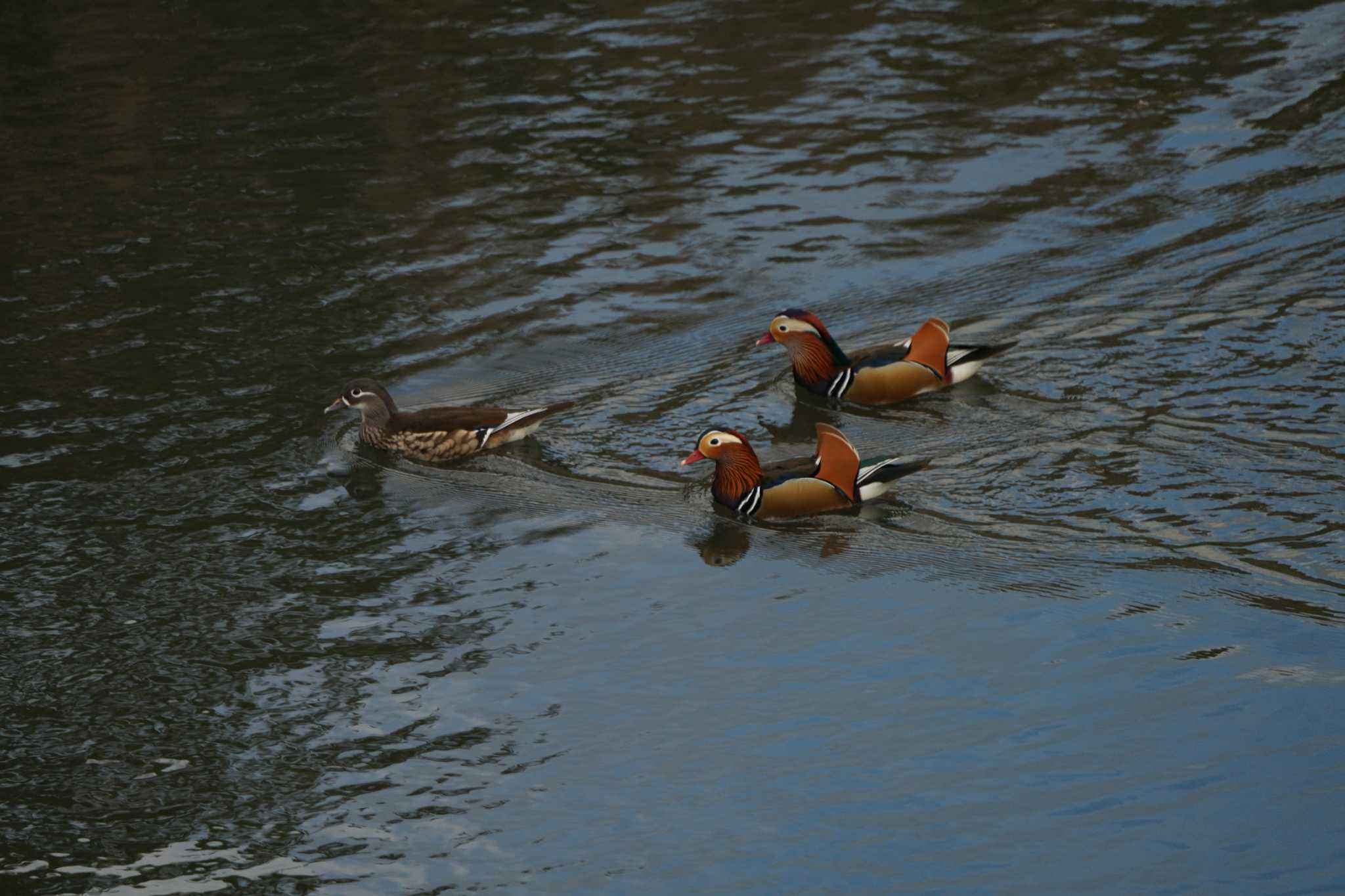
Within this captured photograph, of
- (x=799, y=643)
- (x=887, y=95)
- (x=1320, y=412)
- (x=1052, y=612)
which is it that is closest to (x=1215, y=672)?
(x=1052, y=612)

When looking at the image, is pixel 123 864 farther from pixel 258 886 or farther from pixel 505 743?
pixel 505 743

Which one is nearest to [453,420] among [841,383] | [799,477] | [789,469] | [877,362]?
[789,469]

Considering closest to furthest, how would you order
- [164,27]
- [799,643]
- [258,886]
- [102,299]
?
[258,886]
[799,643]
[102,299]
[164,27]

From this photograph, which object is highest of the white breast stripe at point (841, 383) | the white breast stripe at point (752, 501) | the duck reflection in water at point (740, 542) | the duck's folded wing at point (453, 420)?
the duck's folded wing at point (453, 420)

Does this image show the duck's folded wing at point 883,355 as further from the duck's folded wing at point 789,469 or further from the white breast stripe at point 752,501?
the white breast stripe at point 752,501

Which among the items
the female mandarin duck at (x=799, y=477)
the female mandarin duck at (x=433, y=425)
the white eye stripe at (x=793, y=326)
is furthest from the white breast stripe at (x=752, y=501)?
the white eye stripe at (x=793, y=326)

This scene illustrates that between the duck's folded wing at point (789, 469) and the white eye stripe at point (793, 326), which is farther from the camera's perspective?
the white eye stripe at point (793, 326)

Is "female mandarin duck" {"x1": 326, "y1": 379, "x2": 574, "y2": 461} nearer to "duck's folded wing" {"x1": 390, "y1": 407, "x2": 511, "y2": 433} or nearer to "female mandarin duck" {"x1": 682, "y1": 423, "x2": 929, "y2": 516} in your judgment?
"duck's folded wing" {"x1": 390, "y1": 407, "x2": 511, "y2": 433}

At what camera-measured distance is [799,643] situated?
9.27 metres

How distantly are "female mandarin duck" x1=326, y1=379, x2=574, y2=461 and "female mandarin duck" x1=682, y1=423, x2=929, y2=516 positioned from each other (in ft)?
5.57

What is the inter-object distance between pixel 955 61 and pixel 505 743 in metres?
14.7

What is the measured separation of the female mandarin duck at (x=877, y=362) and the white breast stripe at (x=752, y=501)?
210 cm

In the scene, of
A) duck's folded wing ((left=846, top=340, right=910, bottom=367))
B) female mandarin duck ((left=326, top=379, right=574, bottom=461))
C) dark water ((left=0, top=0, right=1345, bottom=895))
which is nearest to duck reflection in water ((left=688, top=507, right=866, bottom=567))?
dark water ((left=0, top=0, right=1345, bottom=895))

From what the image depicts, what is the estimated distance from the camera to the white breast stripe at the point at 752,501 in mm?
11008
